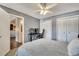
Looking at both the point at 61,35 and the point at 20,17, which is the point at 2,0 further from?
the point at 61,35

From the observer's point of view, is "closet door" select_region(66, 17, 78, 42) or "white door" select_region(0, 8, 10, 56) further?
"white door" select_region(0, 8, 10, 56)

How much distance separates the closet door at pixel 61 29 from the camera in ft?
6.92

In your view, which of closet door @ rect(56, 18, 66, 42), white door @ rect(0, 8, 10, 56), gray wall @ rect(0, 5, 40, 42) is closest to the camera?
gray wall @ rect(0, 5, 40, 42)

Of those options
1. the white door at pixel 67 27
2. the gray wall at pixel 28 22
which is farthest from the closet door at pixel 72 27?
the gray wall at pixel 28 22

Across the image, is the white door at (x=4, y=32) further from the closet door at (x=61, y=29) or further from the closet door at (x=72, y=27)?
the closet door at (x=72, y=27)

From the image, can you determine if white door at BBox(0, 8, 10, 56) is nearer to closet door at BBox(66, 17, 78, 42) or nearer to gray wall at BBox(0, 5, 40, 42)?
gray wall at BBox(0, 5, 40, 42)

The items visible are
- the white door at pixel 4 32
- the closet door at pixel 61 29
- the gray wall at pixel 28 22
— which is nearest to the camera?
the gray wall at pixel 28 22

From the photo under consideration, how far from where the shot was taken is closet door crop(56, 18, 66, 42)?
2109 millimetres

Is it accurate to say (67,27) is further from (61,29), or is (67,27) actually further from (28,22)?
(28,22)

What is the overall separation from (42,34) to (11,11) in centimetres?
94

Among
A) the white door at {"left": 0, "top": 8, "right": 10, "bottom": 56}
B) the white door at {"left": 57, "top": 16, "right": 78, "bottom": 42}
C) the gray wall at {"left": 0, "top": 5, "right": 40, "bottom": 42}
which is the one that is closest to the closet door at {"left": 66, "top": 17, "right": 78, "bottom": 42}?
the white door at {"left": 57, "top": 16, "right": 78, "bottom": 42}

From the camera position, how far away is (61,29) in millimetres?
2189

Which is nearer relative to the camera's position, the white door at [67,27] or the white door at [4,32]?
the white door at [67,27]

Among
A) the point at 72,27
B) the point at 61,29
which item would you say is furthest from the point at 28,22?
the point at 72,27
